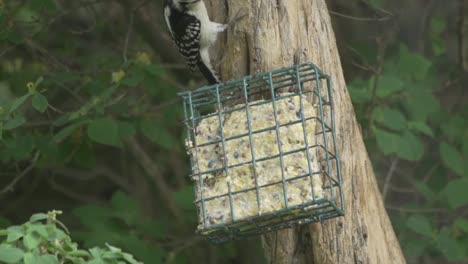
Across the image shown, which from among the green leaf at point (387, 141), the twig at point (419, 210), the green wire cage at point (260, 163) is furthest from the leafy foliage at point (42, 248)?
the twig at point (419, 210)

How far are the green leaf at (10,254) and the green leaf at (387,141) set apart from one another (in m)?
2.75

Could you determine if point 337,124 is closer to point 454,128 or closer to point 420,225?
point 420,225

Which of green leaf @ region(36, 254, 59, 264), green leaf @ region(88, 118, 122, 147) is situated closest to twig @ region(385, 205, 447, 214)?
green leaf @ region(88, 118, 122, 147)

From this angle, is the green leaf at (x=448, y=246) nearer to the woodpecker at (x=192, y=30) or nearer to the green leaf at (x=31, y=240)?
the woodpecker at (x=192, y=30)

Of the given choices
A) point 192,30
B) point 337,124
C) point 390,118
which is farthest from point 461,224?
point 192,30

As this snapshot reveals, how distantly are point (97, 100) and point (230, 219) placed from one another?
1.70 m

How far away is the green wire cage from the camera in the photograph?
377 cm

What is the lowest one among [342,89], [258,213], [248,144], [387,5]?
[258,213]

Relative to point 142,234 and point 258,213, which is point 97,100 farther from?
point 258,213

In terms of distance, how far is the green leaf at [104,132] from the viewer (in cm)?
525

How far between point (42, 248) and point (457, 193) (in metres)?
3.04

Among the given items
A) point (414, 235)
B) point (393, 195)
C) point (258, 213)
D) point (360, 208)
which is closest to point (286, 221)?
point (258, 213)

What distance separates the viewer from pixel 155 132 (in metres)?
5.88

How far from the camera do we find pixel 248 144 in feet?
12.7
